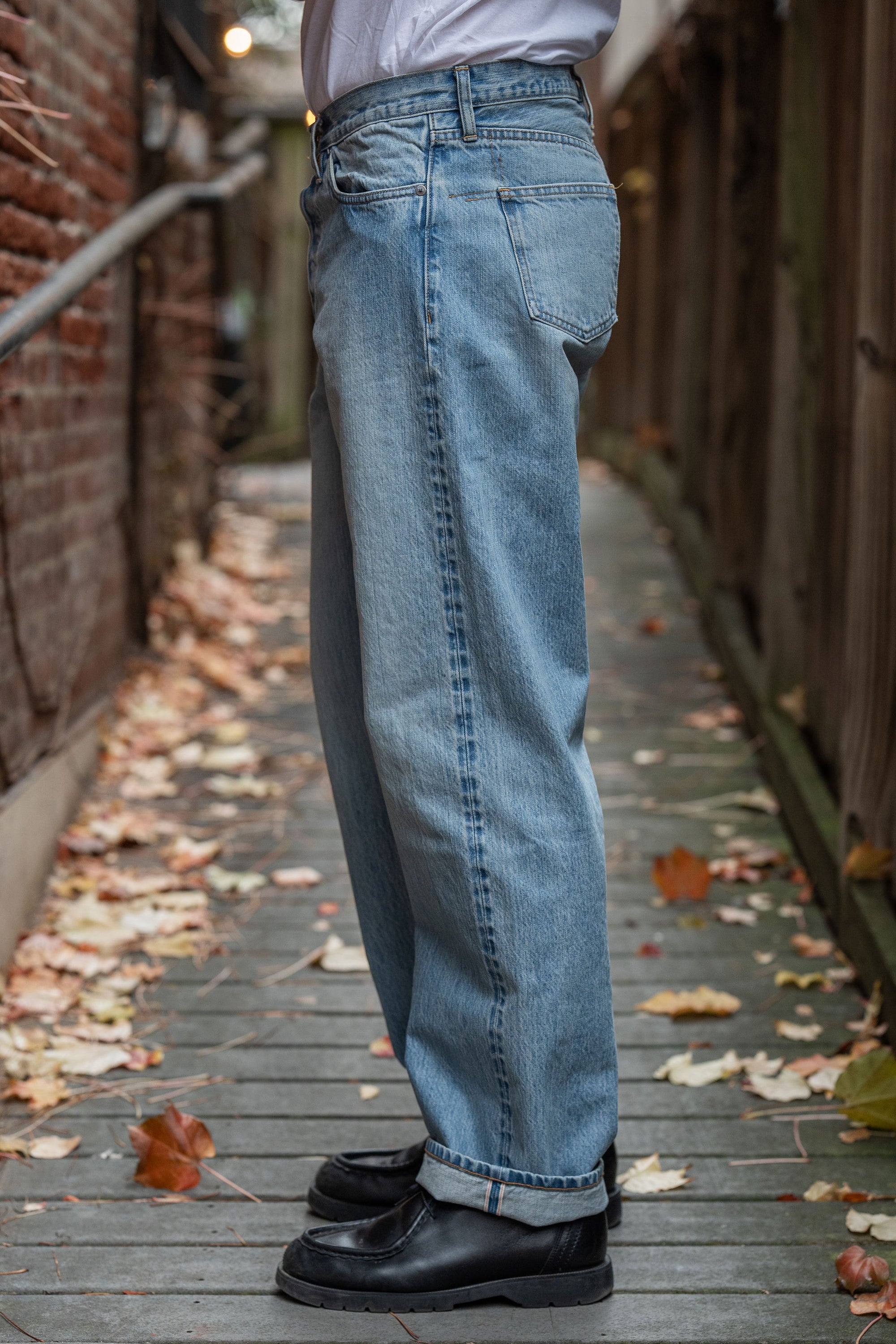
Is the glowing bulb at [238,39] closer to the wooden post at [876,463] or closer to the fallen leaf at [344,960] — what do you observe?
the wooden post at [876,463]

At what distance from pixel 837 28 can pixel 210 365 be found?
2.78 metres

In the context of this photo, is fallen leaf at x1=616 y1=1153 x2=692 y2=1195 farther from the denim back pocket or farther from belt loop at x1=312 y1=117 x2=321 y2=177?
belt loop at x1=312 y1=117 x2=321 y2=177

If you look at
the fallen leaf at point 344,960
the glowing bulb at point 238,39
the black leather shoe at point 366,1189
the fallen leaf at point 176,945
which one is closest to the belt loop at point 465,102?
the black leather shoe at point 366,1189

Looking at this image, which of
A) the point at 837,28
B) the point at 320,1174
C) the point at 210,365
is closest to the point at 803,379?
the point at 837,28

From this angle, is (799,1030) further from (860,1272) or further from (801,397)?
(801,397)

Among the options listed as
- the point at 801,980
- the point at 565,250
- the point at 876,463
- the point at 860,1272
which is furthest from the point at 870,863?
the point at 565,250

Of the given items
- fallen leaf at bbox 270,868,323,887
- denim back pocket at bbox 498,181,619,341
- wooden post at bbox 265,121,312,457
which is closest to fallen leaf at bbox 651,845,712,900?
fallen leaf at bbox 270,868,323,887

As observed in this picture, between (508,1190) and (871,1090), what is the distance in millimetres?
671

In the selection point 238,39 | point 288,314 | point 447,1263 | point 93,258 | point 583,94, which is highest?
point 238,39

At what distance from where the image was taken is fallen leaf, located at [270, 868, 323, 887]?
9.44 feet

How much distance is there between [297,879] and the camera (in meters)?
2.88

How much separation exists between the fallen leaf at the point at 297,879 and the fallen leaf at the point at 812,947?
94 centimetres

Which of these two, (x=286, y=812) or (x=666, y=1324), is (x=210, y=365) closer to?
(x=286, y=812)

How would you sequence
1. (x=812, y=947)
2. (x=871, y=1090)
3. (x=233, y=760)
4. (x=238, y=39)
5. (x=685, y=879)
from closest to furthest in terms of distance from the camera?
(x=871, y=1090), (x=812, y=947), (x=685, y=879), (x=233, y=760), (x=238, y=39)
